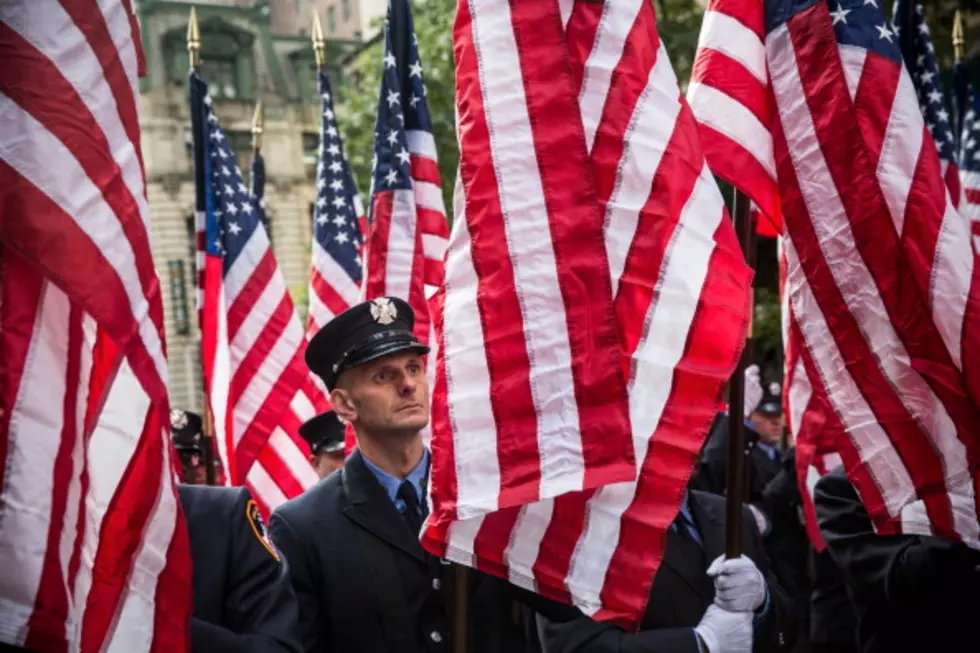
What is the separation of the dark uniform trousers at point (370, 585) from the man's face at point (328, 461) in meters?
2.51

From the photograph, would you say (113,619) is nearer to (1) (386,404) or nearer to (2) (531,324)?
(2) (531,324)

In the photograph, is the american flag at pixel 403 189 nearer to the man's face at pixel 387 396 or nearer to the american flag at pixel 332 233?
the american flag at pixel 332 233

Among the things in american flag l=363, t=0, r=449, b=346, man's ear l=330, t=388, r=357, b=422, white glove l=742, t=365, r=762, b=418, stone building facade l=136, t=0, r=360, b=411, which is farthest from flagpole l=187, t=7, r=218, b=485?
stone building facade l=136, t=0, r=360, b=411

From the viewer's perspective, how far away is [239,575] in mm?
Answer: 4117

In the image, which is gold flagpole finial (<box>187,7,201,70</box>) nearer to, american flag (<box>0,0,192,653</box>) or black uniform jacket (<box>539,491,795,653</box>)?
american flag (<box>0,0,192,653</box>)

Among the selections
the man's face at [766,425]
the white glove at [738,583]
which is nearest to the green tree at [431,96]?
the man's face at [766,425]

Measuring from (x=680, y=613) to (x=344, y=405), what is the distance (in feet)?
5.04

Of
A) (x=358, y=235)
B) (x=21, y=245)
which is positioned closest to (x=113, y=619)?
(x=21, y=245)

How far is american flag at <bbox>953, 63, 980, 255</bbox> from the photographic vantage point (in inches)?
314

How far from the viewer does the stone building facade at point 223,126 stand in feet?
139

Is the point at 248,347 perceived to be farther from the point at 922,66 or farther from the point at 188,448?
the point at 922,66

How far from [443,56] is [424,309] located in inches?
435

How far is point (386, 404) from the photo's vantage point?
4.75m

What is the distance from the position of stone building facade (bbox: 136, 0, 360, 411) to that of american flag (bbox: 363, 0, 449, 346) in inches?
1340
